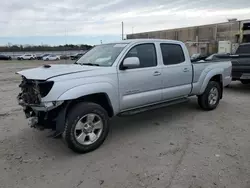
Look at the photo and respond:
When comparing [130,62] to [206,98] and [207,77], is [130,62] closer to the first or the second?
[207,77]

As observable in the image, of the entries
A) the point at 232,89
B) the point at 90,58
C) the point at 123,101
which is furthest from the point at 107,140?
the point at 232,89

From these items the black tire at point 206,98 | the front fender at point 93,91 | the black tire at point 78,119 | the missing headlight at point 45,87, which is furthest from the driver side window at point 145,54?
the black tire at point 206,98

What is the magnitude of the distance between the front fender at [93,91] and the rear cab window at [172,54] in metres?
1.58

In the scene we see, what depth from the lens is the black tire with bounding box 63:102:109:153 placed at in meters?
3.69

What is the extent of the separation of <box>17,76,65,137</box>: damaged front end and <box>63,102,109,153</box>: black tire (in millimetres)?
153

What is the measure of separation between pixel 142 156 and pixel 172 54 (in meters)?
2.64

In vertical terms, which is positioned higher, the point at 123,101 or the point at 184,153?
the point at 123,101

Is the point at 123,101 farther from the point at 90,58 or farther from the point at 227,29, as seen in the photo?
the point at 227,29

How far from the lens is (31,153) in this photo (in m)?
3.97

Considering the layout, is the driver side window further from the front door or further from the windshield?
the windshield

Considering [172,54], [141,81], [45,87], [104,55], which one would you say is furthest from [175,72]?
[45,87]

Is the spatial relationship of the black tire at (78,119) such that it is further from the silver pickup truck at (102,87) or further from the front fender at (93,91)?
the front fender at (93,91)

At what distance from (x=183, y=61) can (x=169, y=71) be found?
2.23ft

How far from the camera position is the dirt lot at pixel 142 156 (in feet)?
10.3
